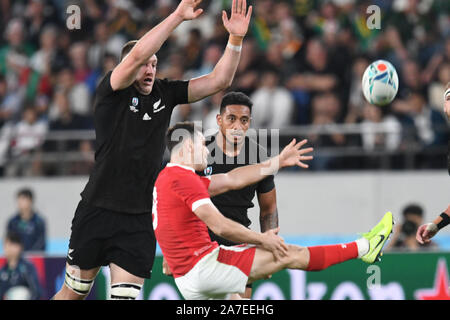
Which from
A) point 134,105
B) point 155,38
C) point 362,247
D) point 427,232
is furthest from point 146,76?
point 427,232

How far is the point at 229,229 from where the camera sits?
6.80 meters

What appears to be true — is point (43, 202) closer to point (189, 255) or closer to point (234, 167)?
point (234, 167)

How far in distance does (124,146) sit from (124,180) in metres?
0.28

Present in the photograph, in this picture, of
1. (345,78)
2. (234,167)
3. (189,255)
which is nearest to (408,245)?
(345,78)

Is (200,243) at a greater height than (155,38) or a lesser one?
lesser

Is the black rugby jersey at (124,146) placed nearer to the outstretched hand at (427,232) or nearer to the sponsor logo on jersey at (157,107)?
the sponsor logo on jersey at (157,107)

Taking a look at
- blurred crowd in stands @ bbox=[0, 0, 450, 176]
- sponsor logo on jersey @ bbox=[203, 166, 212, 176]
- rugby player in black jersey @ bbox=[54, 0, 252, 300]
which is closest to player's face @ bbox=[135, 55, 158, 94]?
rugby player in black jersey @ bbox=[54, 0, 252, 300]

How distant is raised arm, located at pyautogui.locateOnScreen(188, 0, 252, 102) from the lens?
7.31 meters

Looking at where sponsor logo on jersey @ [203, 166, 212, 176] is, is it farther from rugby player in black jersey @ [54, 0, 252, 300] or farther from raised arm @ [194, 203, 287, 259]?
raised arm @ [194, 203, 287, 259]

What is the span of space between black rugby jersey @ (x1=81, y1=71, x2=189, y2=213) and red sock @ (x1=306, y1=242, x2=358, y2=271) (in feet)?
4.78

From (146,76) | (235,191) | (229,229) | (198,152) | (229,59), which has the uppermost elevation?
(229,59)

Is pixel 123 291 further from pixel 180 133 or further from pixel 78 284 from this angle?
pixel 180 133

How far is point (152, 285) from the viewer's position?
10562 mm
